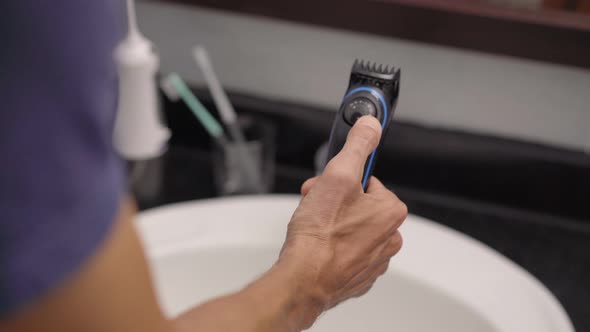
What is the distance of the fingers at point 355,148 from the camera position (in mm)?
352

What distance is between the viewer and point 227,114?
2.18 ft

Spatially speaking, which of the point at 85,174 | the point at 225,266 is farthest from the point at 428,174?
the point at 85,174

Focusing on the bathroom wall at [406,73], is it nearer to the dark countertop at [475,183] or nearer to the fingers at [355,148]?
the dark countertop at [475,183]

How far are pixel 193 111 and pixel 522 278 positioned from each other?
374 mm

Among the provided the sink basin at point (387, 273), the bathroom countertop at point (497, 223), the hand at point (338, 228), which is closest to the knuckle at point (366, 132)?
Answer: the hand at point (338, 228)

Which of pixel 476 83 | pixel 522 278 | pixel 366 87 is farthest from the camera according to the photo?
pixel 476 83

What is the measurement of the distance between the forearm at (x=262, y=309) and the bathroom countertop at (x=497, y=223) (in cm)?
32

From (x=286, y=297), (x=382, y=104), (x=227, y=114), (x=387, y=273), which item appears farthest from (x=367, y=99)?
(x=227, y=114)

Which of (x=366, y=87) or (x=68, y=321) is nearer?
(x=68, y=321)

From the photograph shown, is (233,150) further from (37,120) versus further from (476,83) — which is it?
(37,120)

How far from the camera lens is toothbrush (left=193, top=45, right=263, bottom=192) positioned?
0.66 meters

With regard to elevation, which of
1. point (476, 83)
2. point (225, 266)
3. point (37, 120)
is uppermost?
point (37, 120)

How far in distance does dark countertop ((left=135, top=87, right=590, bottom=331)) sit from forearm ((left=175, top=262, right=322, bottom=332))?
298mm

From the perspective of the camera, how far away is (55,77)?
182 mm
